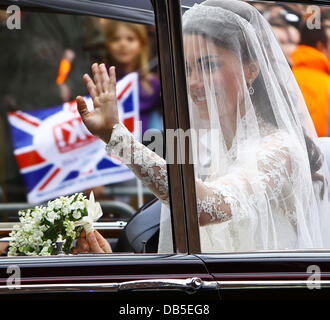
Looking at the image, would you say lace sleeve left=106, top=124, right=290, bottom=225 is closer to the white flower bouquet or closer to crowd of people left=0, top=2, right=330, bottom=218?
crowd of people left=0, top=2, right=330, bottom=218

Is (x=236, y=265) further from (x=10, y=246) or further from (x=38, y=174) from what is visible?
(x=38, y=174)

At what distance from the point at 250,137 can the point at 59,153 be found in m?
1.42

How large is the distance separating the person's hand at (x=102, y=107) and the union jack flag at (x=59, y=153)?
983 millimetres

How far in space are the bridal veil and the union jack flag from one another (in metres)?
0.82

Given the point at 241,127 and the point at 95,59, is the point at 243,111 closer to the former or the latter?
the point at 241,127

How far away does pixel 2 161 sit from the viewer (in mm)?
3783

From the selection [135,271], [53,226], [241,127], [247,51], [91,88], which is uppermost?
[247,51]

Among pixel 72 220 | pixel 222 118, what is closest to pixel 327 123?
pixel 222 118

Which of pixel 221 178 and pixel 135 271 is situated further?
pixel 221 178

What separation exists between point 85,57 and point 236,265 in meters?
1.37

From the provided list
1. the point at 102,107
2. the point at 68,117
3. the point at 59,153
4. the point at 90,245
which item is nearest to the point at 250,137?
the point at 102,107

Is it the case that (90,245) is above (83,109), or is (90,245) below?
below

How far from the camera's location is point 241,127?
2.97m

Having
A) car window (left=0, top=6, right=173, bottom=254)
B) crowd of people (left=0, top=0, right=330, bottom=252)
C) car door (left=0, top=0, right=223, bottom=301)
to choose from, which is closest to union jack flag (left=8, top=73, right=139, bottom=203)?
car window (left=0, top=6, right=173, bottom=254)
